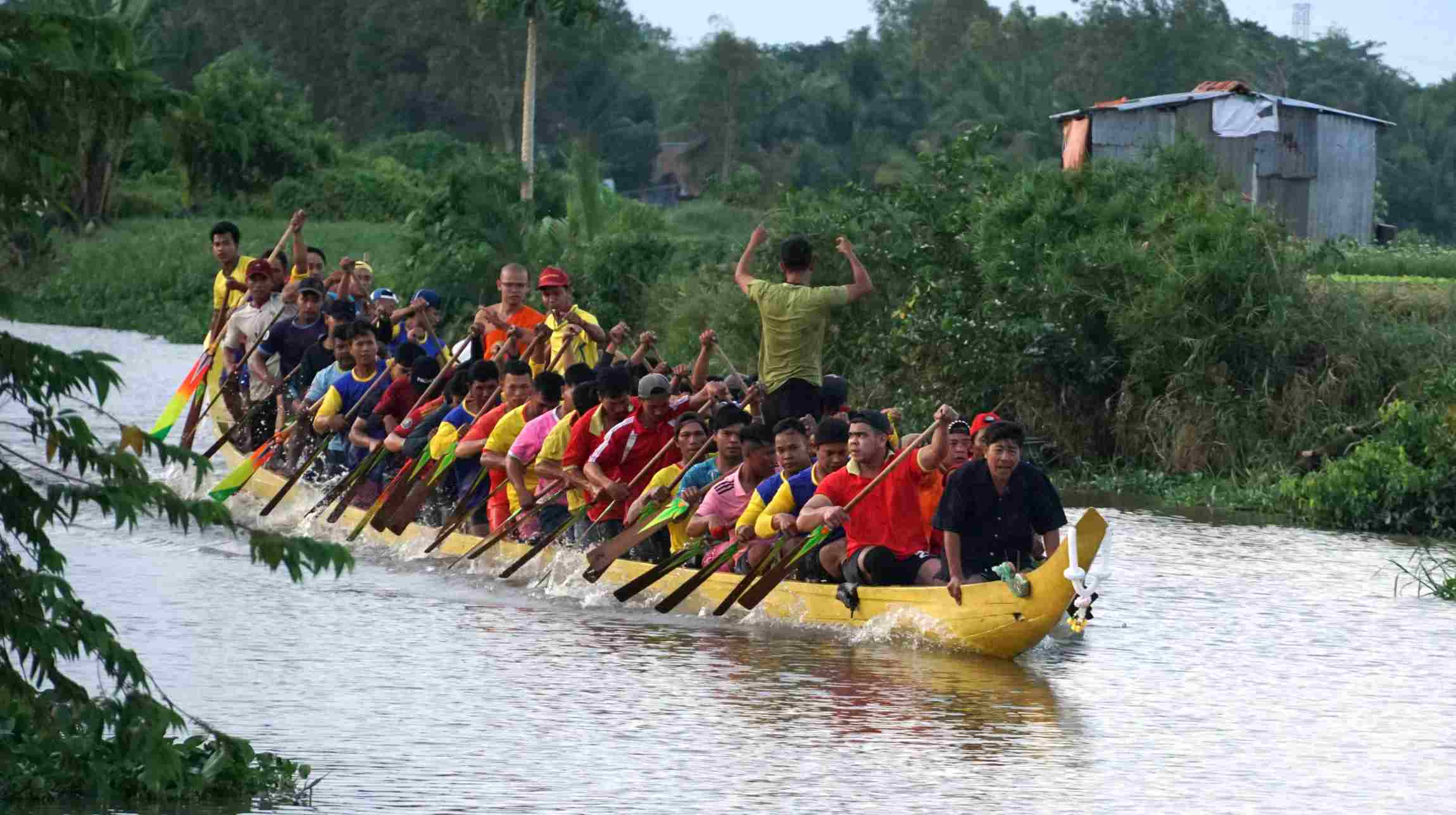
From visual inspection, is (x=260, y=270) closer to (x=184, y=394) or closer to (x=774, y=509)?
(x=184, y=394)

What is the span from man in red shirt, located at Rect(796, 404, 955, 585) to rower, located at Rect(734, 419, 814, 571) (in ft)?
1.02

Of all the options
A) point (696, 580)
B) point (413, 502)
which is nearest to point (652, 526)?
point (696, 580)

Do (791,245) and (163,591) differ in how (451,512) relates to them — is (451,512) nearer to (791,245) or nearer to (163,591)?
(163,591)

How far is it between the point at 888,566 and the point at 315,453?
563 centimetres

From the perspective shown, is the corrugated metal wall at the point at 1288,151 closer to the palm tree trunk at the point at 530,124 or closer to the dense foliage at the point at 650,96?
the palm tree trunk at the point at 530,124

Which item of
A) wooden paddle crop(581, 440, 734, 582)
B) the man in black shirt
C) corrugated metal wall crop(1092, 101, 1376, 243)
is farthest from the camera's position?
corrugated metal wall crop(1092, 101, 1376, 243)

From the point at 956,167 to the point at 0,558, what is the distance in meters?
15.5

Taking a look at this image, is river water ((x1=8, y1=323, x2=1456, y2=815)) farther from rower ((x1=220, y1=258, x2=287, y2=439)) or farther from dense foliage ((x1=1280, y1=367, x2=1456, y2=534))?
rower ((x1=220, y1=258, x2=287, y2=439))

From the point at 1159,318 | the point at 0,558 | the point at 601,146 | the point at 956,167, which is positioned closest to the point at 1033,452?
the point at 1159,318

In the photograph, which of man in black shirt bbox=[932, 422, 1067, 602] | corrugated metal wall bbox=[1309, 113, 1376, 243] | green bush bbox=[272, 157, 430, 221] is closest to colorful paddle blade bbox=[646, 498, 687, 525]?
man in black shirt bbox=[932, 422, 1067, 602]

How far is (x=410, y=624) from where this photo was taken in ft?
36.7

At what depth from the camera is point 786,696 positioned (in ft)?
30.4

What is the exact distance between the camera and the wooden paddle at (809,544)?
9.76 m

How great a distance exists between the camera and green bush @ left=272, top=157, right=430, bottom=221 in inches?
1682
